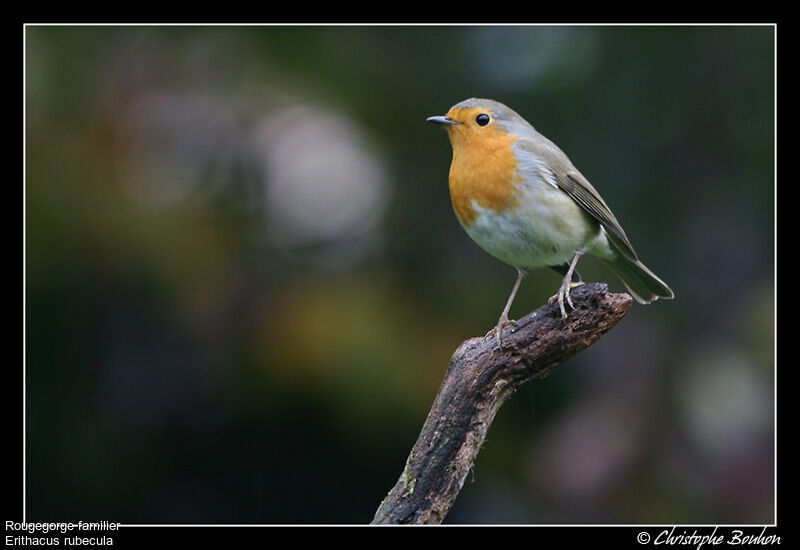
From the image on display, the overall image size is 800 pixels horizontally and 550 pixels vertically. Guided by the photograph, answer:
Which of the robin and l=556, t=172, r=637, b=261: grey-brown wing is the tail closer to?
the robin

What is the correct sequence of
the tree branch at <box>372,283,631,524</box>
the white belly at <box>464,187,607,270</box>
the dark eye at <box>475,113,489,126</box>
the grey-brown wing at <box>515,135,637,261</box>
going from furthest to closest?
the dark eye at <box>475,113,489,126</box> → the grey-brown wing at <box>515,135,637,261</box> → the white belly at <box>464,187,607,270</box> → the tree branch at <box>372,283,631,524</box>

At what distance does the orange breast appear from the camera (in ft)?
11.8

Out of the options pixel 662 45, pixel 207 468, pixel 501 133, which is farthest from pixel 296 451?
pixel 662 45

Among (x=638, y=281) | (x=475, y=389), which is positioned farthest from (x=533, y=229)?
(x=475, y=389)

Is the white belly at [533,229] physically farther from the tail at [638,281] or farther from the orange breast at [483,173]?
the tail at [638,281]

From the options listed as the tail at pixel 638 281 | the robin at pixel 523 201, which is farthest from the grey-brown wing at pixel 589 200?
the tail at pixel 638 281

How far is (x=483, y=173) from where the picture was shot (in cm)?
365

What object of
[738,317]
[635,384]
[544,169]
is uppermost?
[544,169]

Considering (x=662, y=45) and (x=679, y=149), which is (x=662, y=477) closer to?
(x=679, y=149)

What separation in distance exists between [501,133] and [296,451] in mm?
1899

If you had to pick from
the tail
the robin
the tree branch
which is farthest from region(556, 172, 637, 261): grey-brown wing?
the tree branch

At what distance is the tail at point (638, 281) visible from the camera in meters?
3.97

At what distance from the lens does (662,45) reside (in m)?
4.71

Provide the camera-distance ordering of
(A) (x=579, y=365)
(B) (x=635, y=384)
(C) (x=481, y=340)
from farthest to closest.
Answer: (A) (x=579, y=365) < (B) (x=635, y=384) < (C) (x=481, y=340)
